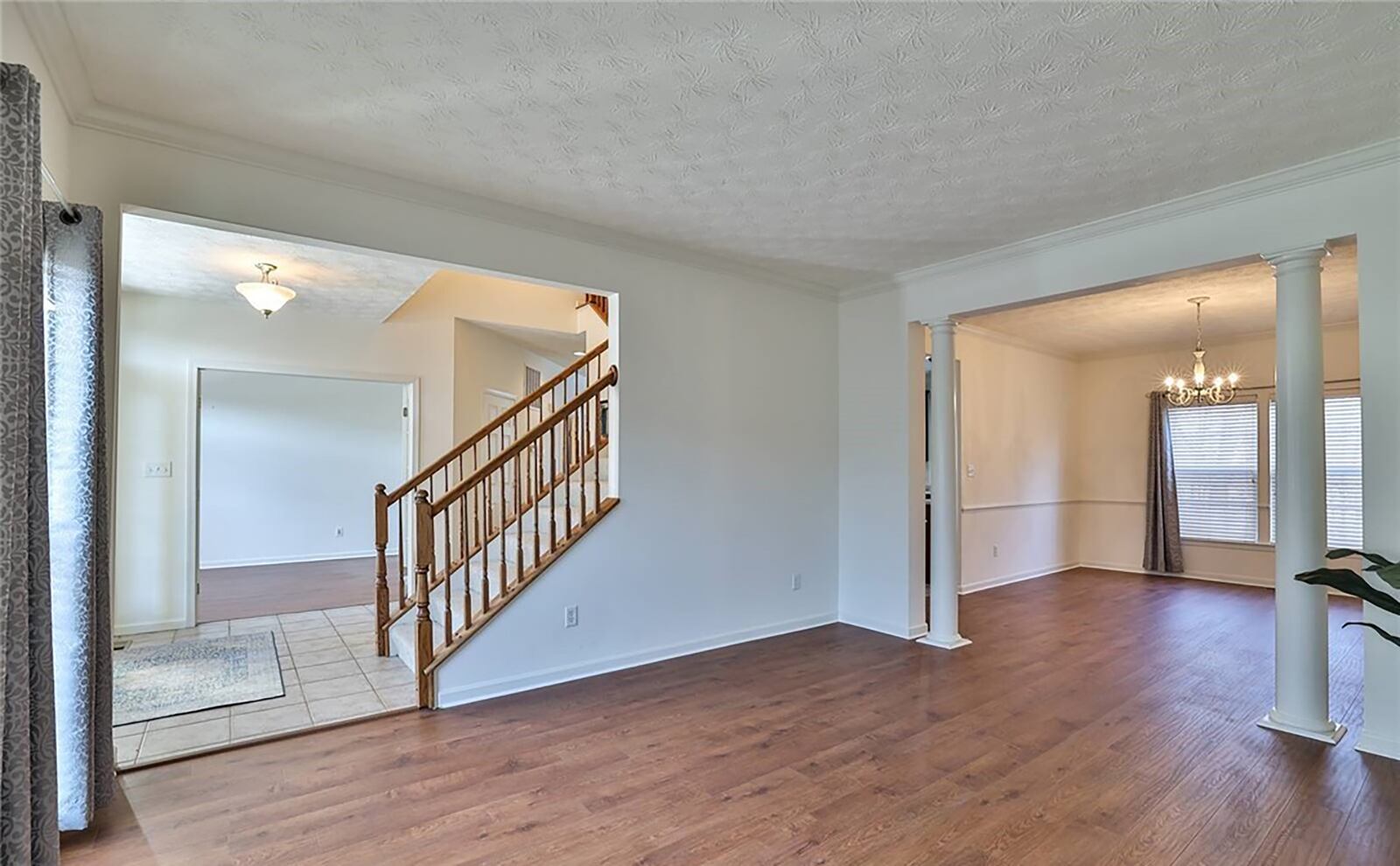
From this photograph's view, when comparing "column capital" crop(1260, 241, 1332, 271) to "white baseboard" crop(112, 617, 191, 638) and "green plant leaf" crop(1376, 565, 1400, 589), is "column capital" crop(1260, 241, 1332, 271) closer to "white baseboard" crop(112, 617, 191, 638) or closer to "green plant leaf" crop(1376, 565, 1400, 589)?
"green plant leaf" crop(1376, 565, 1400, 589)

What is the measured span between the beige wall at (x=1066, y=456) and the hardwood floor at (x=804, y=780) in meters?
2.88

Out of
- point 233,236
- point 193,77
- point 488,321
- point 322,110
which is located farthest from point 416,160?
point 488,321

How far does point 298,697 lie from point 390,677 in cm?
45

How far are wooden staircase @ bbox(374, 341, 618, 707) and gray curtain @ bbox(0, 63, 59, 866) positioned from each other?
5.19ft

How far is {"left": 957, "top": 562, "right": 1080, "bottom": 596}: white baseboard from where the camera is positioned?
6.42 metres

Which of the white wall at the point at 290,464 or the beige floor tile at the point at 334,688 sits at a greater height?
the white wall at the point at 290,464

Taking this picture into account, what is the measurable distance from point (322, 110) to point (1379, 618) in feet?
15.6

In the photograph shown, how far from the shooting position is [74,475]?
→ 216 cm

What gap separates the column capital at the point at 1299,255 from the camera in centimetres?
302

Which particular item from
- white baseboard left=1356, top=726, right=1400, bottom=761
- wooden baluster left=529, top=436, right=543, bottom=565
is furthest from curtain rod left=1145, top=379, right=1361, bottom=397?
wooden baluster left=529, top=436, right=543, bottom=565

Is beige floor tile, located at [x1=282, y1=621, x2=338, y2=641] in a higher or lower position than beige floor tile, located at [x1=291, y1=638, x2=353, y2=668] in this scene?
lower

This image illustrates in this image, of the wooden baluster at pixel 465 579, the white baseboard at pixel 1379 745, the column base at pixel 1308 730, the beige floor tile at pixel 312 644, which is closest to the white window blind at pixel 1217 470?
the column base at pixel 1308 730

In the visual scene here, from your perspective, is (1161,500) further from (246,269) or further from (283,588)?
(283,588)

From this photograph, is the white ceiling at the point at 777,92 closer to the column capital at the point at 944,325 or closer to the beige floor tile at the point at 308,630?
the column capital at the point at 944,325
